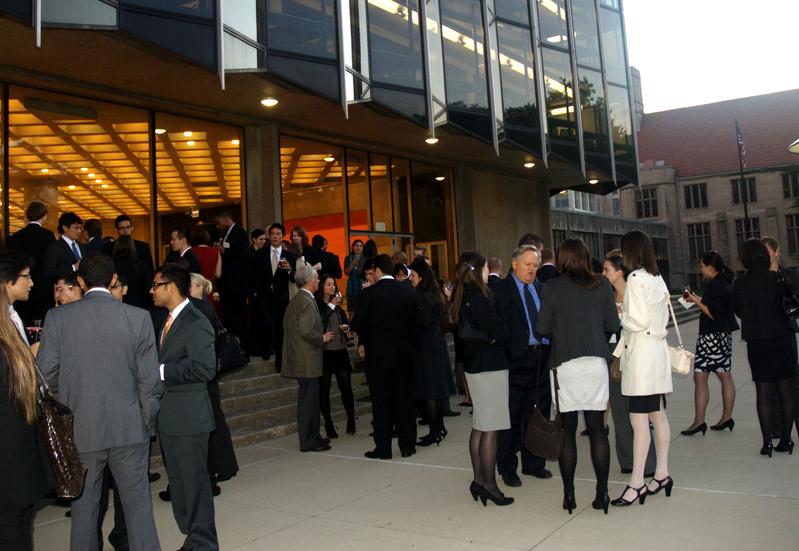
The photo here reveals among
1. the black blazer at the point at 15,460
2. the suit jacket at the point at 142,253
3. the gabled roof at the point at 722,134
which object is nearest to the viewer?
the black blazer at the point at 15,460

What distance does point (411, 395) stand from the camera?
7723 millimetres

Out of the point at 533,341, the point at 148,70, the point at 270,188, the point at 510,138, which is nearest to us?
the point at 533,341

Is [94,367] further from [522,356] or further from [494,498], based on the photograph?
[522,356]

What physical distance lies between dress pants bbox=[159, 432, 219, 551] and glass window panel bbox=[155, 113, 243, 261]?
897cm

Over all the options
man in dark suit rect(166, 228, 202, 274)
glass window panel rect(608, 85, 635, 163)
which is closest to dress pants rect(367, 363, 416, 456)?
man in dark suit rect(166, 228, 202, 274)

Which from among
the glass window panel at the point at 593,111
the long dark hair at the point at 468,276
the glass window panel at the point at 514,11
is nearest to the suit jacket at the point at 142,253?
the long dark hair at the point at 468,276

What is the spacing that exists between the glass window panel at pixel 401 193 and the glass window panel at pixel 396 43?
4.06 m

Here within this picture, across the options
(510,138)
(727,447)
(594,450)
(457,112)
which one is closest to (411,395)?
(594,450)

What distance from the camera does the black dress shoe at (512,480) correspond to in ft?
20.7

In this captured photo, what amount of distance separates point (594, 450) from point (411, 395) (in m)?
2.63

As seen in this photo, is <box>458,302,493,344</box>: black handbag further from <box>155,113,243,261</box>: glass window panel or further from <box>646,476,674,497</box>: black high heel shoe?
<box>155,113,243,261</box>: glass window panel

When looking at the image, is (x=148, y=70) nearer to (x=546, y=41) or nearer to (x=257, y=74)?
(x=257, y=74)

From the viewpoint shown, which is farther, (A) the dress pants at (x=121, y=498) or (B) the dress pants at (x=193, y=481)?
(B) the dress pants at (x=193, y=481)

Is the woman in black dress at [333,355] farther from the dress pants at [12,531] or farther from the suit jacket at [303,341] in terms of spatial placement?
the dress pants at [12,531]
